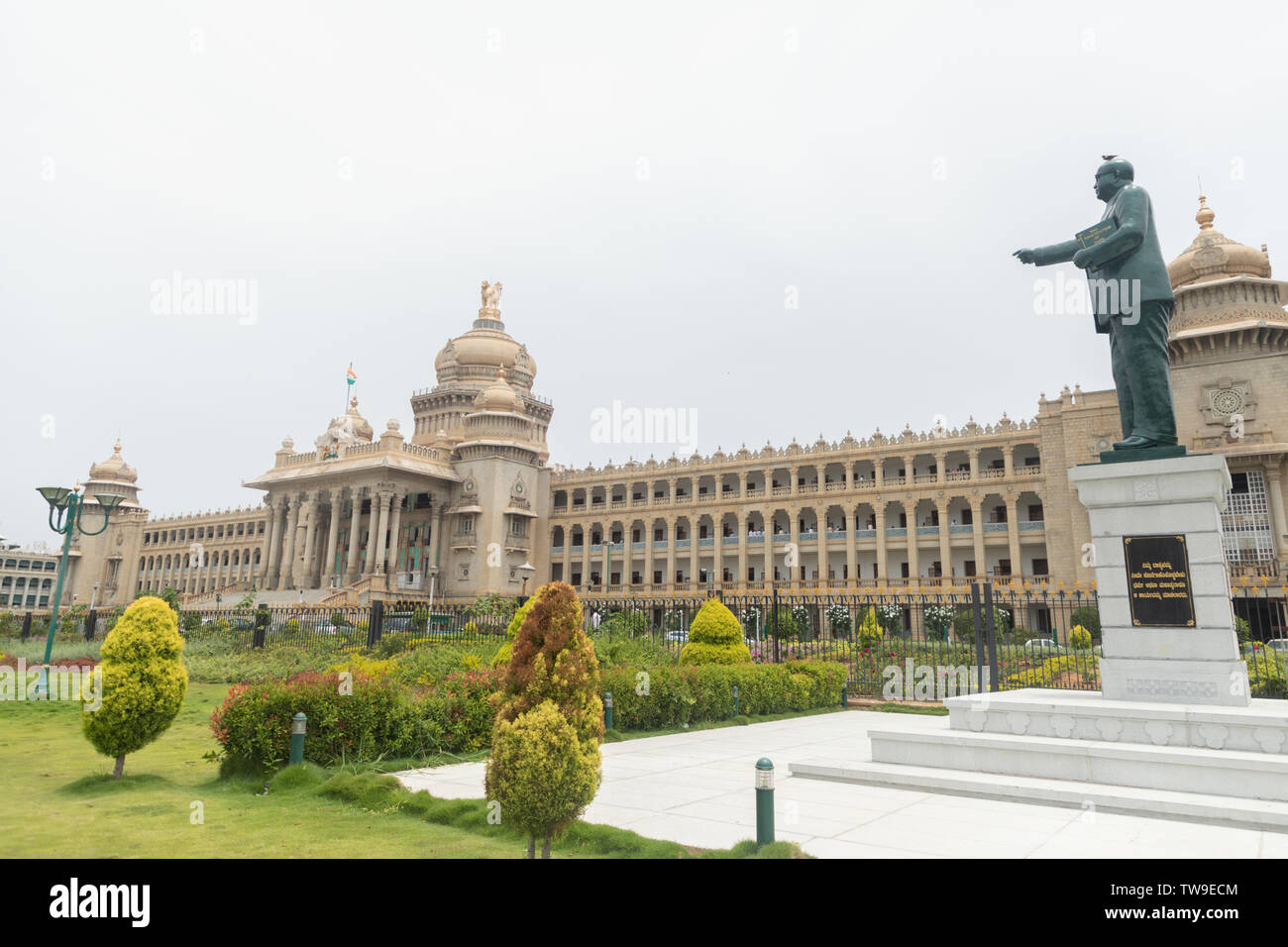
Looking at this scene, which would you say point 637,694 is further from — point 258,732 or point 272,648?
point 272,648

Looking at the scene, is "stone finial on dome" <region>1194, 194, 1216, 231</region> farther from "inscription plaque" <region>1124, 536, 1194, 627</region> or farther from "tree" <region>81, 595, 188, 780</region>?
"tree" <region>81, 595, 188, 780</region>

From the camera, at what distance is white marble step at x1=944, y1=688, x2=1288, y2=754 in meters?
7.43

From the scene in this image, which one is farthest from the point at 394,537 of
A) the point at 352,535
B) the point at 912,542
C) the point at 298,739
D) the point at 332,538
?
the point at 298,739

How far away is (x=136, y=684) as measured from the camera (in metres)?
7.93

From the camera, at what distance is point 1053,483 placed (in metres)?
39.9

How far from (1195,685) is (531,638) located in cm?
764

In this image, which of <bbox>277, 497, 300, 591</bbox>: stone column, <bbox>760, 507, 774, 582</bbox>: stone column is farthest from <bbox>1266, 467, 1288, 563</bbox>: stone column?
<bbox>277, 497, 300, 591</bbox>: stone column

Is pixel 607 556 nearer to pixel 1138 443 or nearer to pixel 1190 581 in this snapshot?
pixel 1138 443

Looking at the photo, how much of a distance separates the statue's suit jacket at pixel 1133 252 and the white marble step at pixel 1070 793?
616 cm

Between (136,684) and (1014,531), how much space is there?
141 feet

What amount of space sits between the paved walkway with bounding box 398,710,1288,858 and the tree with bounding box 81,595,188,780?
8.84 feet

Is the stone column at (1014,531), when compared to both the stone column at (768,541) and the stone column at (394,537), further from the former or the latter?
the stone column at (394,537)
